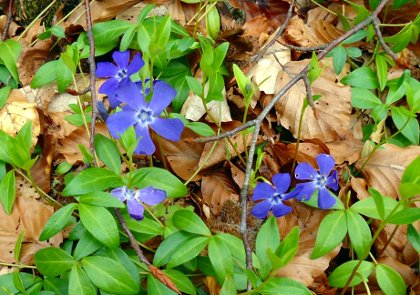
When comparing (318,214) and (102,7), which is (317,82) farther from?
(102,7)

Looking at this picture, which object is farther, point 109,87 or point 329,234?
point 109,87

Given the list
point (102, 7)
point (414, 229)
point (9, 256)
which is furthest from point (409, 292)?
point (102, 7)

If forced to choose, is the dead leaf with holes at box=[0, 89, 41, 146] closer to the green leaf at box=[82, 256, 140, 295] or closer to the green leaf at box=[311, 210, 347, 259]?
the green leaf at box=[82, 256, 140, 295]

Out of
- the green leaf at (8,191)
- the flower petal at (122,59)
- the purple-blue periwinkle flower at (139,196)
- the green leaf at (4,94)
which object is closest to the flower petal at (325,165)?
the purple-blue periwinkle flower at (139,196)

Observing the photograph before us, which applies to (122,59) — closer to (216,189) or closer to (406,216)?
(216,189)

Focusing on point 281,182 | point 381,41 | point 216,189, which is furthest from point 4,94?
point 381,41

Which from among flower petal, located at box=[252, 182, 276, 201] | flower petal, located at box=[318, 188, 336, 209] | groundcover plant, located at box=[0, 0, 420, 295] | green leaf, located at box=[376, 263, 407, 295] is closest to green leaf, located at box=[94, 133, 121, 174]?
groundcover plant, located at box=[0, 0, 420, 295]
